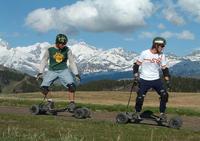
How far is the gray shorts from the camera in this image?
20812mm

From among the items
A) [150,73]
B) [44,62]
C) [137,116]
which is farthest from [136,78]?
[44,62]

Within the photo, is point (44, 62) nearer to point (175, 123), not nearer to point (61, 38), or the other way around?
point (61, 38)

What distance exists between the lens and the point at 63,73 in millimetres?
20938

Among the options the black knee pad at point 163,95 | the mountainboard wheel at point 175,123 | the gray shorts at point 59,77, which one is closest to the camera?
the mountainboard wheel at point 175,123

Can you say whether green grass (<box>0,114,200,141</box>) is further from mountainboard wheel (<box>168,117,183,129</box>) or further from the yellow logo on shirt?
the yellow logo on shirt

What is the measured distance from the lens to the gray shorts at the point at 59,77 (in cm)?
2081

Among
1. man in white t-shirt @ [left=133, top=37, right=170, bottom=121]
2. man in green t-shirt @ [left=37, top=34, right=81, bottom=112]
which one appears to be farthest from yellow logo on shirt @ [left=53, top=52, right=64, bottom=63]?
man in white t-shirt @ [left=133, top=37, right=170, bottom=121]

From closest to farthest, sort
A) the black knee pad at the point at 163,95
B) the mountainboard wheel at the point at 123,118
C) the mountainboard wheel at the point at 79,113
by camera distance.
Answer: the mountainboard wheel at the point at 123,118, the black knee pad at the point at 163,95, the mountainboard wheel at the point at 79,113

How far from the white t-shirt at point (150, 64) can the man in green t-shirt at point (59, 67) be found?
373 centimetres

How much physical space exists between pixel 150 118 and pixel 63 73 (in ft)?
14.9

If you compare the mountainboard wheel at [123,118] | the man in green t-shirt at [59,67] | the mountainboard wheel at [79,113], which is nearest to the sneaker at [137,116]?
the mountainboard wheel at [123,118]

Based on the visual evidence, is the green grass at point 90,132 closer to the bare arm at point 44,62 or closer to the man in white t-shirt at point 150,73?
the man in white t-shirt at point 150,73

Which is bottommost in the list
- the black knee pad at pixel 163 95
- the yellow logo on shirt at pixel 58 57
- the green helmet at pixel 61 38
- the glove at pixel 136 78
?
the black knee pad at pixel 163 95

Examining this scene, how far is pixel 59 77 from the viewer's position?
2094cm
